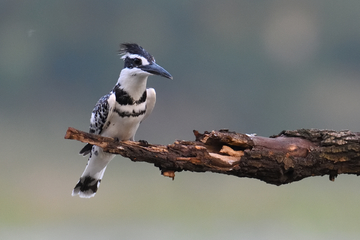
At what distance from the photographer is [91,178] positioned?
9.72 ft

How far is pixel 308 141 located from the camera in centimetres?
230

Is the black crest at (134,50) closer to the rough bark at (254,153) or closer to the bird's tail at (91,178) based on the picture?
the rough bark at (254,153)

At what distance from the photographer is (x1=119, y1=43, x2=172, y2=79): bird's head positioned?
2377 mm

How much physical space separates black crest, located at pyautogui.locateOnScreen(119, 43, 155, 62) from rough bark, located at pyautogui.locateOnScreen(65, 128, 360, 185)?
57cm

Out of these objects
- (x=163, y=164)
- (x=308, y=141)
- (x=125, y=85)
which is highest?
(x=125, y=85)

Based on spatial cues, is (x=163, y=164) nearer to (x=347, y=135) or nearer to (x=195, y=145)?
(x=195, y=145)

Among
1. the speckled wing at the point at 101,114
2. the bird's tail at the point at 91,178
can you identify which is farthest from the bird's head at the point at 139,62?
the bird's tail at the point at 91,178

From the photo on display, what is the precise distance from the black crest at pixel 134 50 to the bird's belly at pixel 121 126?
40 cm

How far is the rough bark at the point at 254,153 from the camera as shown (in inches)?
85.6

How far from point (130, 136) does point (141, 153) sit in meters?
0.51

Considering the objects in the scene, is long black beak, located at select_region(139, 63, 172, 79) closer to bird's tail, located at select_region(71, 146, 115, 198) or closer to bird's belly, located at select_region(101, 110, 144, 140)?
bird's belly, located at select_region(101, 110, 144, 140)

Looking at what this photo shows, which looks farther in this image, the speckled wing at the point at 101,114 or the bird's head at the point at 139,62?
the speckled wing at the point at 101,114

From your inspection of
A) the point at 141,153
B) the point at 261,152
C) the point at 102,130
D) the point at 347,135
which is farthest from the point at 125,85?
the point at 347,135

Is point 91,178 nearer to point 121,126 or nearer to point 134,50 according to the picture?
point 121,126
